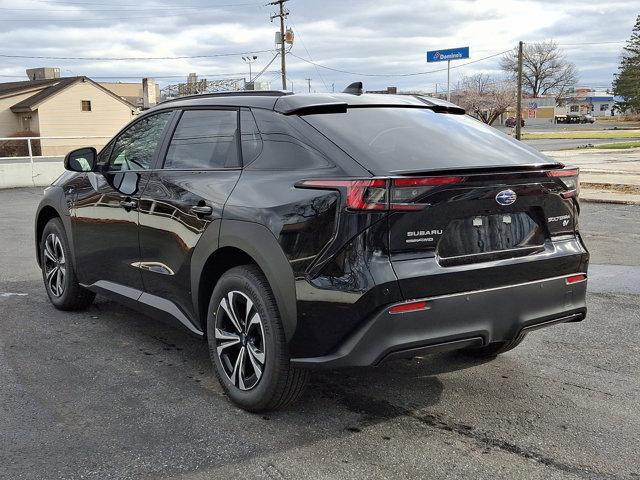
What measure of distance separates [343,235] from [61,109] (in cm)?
5746

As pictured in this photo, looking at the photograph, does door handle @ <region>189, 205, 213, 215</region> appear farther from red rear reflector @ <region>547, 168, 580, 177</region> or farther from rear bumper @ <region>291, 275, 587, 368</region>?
red rear reflector @ <region>547, 168, 580, 177</region>

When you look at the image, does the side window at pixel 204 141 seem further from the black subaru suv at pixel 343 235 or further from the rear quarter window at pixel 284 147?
the rear quarter window at pixel 284 147

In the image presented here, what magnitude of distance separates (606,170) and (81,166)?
1989cm

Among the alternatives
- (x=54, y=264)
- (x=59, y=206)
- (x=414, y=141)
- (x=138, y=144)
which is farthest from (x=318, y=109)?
(x=54, y=264)

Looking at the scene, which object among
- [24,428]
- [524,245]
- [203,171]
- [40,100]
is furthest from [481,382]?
[40,100]

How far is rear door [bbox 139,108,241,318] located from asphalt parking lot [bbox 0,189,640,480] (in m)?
0.65

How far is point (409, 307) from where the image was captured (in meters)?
3.19

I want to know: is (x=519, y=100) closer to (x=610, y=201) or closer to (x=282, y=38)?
(x=282, y=38)

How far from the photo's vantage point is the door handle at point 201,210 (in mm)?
3887

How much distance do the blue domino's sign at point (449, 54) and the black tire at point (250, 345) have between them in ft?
137

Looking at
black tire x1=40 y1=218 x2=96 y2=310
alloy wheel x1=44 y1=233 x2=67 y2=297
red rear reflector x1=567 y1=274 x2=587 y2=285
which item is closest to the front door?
black tire x1=40 y1=218 x2=96 y2=310

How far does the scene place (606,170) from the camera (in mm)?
21812

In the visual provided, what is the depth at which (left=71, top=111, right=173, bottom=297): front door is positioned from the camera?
469 centimetres

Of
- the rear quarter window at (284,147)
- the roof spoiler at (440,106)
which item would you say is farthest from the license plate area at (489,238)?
the roof spoiler at (440,106)
